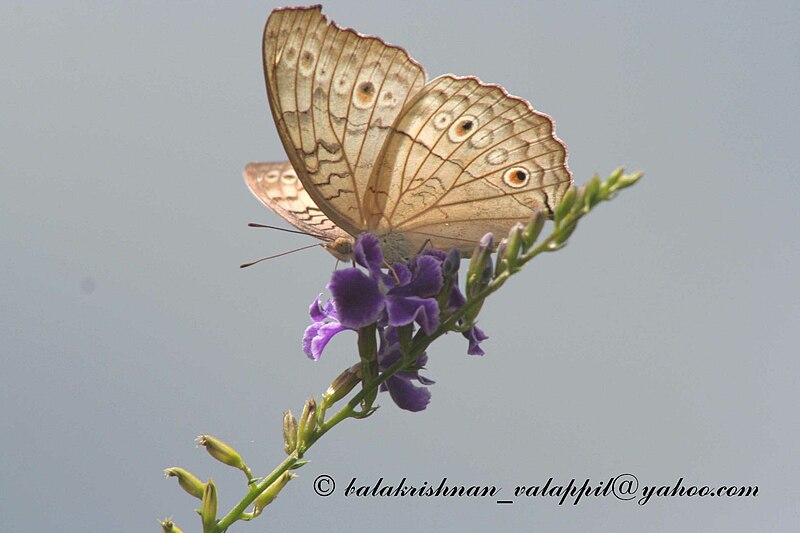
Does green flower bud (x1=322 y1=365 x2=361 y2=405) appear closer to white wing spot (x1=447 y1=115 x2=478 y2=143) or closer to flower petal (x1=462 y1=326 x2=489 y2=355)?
flower petal (x1=462 y1=326 x2=489 y2=355)

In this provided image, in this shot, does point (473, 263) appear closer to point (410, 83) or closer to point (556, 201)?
point (556, 201)

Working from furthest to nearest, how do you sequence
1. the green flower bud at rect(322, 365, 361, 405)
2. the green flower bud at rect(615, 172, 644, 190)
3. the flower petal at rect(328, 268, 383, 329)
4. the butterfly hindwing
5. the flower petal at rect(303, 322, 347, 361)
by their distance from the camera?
the butterfly hindwing, the flower petal at rect(303, 322, 347, 361), the green flower bud at rect(322, 365, 361, 405), the flower petal at rect(328, 268, 383, 329), the green flower bud at rect(615, 172, 644, 190)

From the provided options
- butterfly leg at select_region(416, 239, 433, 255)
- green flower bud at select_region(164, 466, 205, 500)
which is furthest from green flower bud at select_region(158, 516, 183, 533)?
butterfly leg at select_region(416, 239, 433, 255)

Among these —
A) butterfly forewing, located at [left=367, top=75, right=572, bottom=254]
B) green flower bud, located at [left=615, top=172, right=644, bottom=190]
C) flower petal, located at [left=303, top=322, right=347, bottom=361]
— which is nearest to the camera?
green flower bud, located at [left=615, top=172, right=644, bottom=190]

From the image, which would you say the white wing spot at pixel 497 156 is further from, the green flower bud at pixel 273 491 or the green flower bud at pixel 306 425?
the green flower bud at pixel 273 491

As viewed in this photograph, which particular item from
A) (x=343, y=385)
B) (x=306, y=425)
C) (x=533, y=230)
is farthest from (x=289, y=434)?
(x=533, y=230)

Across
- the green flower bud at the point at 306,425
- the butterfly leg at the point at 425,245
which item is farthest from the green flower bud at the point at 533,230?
the green flower bud at the point at 306,425
